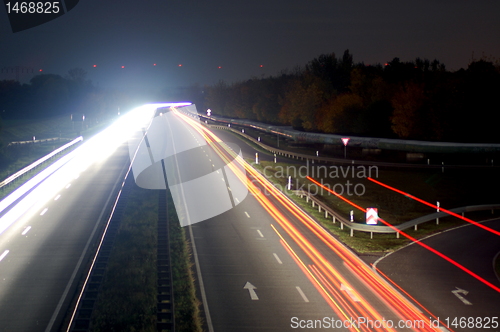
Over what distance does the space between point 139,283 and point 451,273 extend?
34.9ft

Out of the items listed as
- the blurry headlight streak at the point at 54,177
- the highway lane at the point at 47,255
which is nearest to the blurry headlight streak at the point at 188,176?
the blurry headlight streak at the point at 54,177

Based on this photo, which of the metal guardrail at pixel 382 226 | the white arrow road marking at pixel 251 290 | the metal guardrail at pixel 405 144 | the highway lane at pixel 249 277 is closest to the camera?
the highway lane at pixel 249 277

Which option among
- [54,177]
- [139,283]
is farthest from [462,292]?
[54,177]

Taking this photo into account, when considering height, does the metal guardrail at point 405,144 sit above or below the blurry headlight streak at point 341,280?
above

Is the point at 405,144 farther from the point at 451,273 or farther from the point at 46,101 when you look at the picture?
the point at 46,101

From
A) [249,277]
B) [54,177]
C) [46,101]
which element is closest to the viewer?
[249,277]

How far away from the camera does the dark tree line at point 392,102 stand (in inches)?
2215

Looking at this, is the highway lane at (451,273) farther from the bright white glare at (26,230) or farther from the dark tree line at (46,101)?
the dark tree line at (46,101)

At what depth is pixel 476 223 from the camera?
26141mm

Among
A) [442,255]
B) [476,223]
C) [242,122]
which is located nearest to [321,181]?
[476,223]

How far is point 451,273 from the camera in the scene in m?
17.9

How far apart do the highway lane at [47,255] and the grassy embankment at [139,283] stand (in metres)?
1.16

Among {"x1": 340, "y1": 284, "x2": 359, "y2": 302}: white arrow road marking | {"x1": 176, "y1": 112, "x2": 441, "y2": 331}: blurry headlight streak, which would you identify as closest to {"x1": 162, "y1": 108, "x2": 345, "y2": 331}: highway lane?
{"x1": 176, "y1": 112, "x2": 441, "y2": 331}: blurry headlight streak

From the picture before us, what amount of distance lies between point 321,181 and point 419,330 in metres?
27.5
